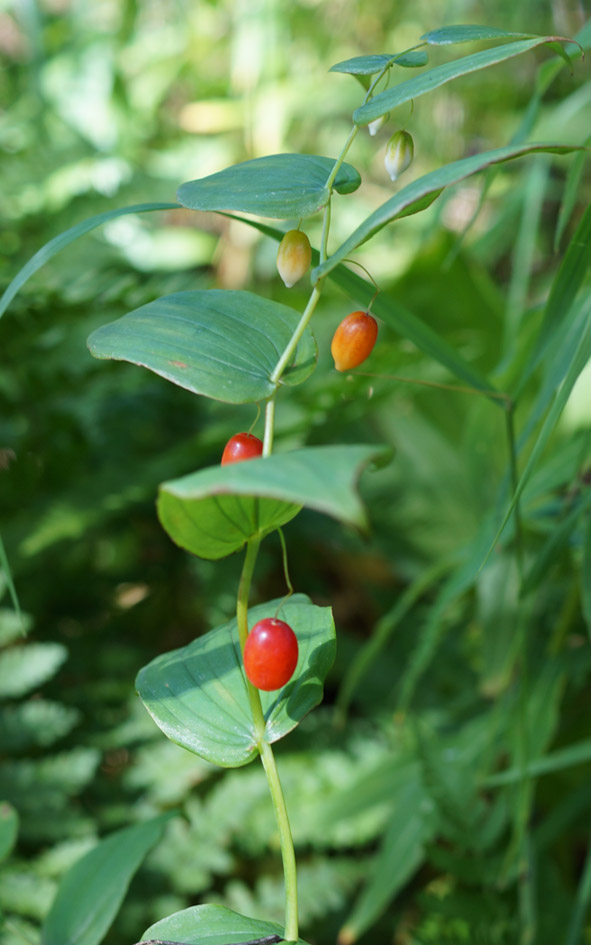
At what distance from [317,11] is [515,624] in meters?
1.59

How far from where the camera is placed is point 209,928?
0.30 m

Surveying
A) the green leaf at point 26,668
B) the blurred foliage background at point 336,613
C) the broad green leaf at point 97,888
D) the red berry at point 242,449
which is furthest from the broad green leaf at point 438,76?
the green leaf at point 26,668

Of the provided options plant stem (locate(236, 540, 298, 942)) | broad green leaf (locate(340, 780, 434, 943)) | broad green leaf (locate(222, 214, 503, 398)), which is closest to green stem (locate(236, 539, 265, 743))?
plant stem (locate(236, 540, 298, 942))

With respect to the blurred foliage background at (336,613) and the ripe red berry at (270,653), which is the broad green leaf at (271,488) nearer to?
the ripe red berry at (270,653)

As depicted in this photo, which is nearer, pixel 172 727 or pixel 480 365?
pixel 172 727

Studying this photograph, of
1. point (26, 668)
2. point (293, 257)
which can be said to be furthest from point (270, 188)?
point (26, 668)

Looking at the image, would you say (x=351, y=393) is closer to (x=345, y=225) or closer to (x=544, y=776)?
(x=544, y=776)

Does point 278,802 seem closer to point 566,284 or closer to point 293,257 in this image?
point 293,257

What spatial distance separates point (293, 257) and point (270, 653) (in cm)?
15

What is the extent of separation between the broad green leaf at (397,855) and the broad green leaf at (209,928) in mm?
457

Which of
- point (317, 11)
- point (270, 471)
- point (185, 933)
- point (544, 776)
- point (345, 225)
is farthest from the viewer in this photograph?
point (317, 11)

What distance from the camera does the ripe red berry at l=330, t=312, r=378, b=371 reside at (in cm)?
29

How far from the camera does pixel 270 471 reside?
19 cm

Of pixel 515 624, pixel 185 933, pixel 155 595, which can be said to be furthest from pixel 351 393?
pixel 185 933
